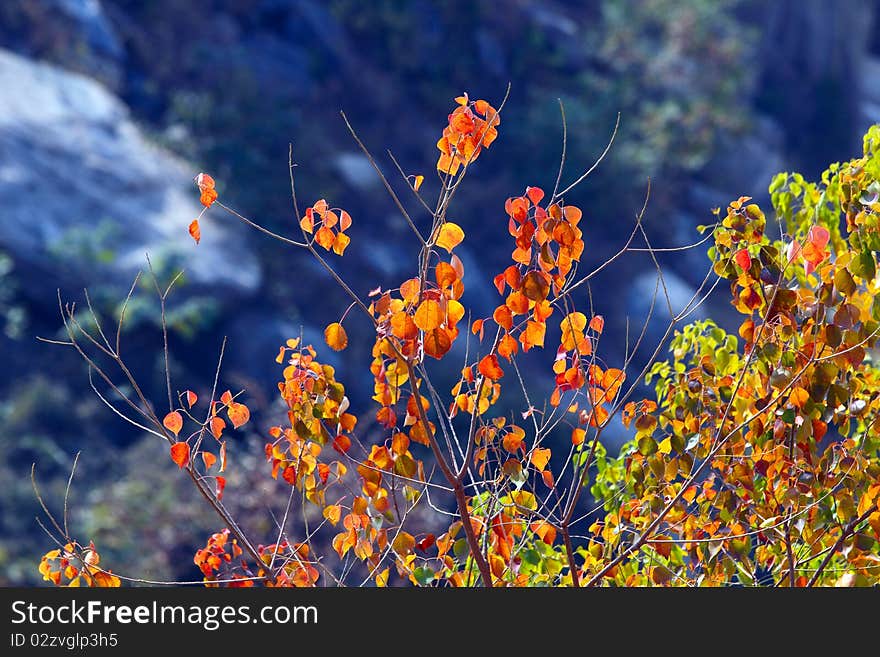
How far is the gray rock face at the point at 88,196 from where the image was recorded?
34.3 feet

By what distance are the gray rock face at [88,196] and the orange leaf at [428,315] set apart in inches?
343

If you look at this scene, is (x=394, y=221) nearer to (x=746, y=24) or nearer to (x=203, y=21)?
(x=203, y=21)

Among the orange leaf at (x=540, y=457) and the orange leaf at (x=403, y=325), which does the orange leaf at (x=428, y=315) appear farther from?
the orange leaf at (x=540, y=457)

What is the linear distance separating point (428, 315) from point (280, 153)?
11492 mm

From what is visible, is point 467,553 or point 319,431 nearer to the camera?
point 319,431

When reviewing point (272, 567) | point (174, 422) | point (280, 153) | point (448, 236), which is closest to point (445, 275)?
point (448, 236)

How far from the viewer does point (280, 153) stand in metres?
13.4

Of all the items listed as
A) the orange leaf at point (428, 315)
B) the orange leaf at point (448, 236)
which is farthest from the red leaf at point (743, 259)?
the orange leaf at point (428, 315)

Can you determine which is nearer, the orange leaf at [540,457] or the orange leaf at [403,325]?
the orange leaf at [403,325]

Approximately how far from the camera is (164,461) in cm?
942

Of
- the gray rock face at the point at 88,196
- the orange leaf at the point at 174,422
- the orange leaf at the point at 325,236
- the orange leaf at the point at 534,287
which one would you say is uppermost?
the gray rock face at the point at 88,196

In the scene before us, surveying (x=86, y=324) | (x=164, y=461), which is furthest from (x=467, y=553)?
(x=86, y=324)

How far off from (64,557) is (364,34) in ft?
45.7

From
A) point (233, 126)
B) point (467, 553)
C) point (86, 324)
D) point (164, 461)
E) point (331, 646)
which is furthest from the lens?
point (233, 126)
